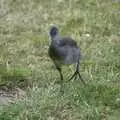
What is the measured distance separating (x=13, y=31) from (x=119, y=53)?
2.12m

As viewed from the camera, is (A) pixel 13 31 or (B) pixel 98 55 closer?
(B) pixel 98 55

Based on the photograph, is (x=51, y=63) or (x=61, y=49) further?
(x=51, y=63)

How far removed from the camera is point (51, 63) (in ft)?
27.7

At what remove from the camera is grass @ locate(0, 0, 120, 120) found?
20.4ft

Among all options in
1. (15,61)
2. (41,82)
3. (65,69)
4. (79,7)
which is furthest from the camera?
(79,7)

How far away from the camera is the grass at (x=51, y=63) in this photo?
621 centimetres

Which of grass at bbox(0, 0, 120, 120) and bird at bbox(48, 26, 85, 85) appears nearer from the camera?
grass at bbox(0, 0, 120, 120)

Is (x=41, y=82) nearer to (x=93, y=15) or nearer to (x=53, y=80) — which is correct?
(x=53, y=80)

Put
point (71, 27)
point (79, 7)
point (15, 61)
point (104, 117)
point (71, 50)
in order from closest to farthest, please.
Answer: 1. point (104, 117)
2. point (71, 50)
3. point (15, 61)
4. point (71, 27)
5. point (79, 7)

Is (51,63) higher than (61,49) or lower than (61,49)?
lower

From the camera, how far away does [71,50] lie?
6.70m

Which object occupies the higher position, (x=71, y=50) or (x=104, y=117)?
(x=71, y=50)

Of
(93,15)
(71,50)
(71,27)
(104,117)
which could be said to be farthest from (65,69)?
(93,15)

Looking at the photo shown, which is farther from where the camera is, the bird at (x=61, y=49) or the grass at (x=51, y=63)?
the bird at (x=61, y=49)
